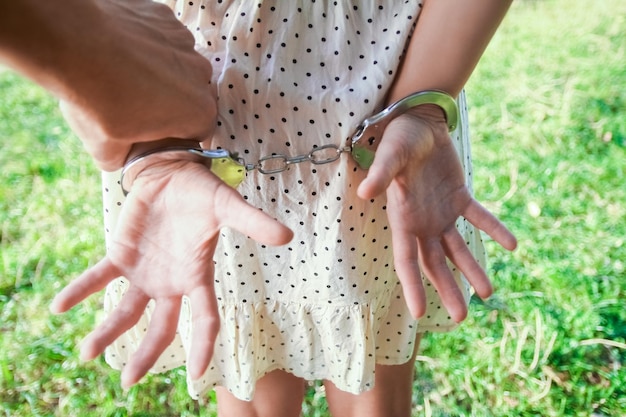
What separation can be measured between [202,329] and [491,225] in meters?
0.31

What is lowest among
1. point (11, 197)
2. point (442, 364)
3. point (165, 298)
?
point (11, 197)

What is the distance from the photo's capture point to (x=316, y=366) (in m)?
0.86

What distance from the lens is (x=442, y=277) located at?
62 cm

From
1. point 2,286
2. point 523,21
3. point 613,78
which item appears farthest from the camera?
point 523,21

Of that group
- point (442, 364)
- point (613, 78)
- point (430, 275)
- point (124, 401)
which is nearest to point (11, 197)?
point (124, 401)

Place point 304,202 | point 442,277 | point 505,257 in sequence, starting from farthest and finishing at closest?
point 505,257 → point 304,202 → point 442,277

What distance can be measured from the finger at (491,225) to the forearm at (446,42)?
136 mm

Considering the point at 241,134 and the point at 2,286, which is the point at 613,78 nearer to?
the point at 241,134

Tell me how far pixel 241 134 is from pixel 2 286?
122cm

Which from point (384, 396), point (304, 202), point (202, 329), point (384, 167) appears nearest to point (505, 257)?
point (384, 396)

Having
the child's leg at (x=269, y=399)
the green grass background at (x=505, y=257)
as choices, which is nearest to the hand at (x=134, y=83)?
the child's leg at (x=269, y=399)

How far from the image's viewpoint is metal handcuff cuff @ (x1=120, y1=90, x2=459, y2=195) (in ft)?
1.96

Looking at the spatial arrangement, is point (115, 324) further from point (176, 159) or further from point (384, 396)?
point (384, 396)

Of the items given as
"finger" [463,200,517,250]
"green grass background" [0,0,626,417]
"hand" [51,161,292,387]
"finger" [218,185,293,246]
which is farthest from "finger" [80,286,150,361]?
"green grass background" [0,0,626,417]
